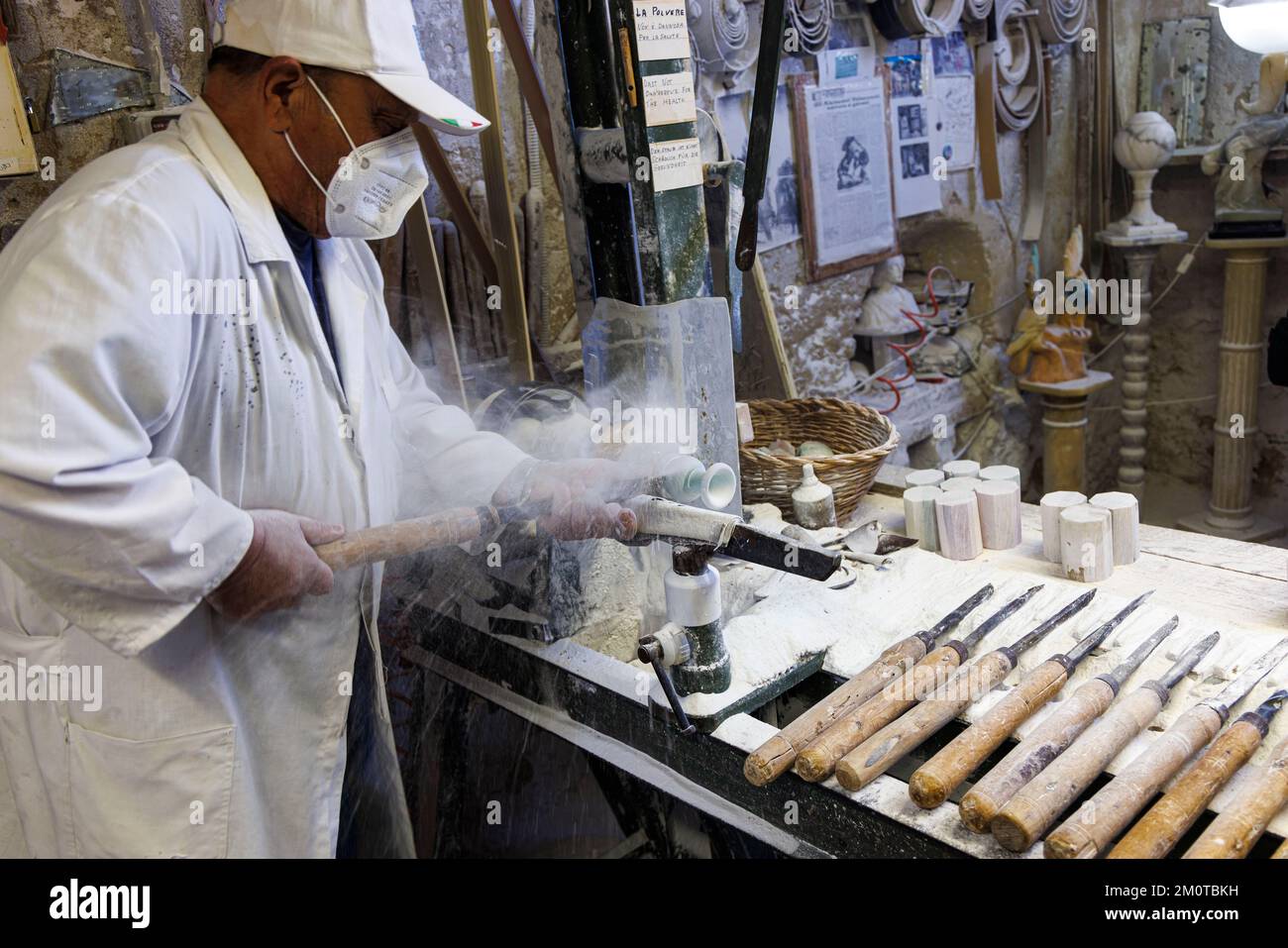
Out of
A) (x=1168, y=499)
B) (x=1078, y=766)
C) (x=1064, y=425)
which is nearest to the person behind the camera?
(x=1078, y=766)

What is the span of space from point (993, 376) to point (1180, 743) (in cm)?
389

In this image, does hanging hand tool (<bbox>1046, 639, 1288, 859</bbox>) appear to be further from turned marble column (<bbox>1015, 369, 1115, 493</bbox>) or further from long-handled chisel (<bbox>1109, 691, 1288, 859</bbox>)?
turned marble column (<bbox>1015, 369, 1115, 493</bbox>)

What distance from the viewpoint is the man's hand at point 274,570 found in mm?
1434

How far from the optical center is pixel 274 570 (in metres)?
1.45

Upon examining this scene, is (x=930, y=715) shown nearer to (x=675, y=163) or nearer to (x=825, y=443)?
(x=675, y=163)

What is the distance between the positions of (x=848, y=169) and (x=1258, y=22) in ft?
4.69

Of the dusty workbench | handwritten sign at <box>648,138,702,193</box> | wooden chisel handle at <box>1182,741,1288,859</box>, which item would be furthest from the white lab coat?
wooden chisel handle at <box>1182,741,1288,859</box>


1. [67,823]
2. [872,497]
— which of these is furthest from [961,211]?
[67,823]

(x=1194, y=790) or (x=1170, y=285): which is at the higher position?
(x=1194, y=790)

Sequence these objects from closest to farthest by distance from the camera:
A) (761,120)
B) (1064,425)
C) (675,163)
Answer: (675,163), (761,120), (1064,425)

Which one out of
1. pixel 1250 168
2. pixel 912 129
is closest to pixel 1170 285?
pixel 1250 168

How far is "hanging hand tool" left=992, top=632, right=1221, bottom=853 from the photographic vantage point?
1321mm
